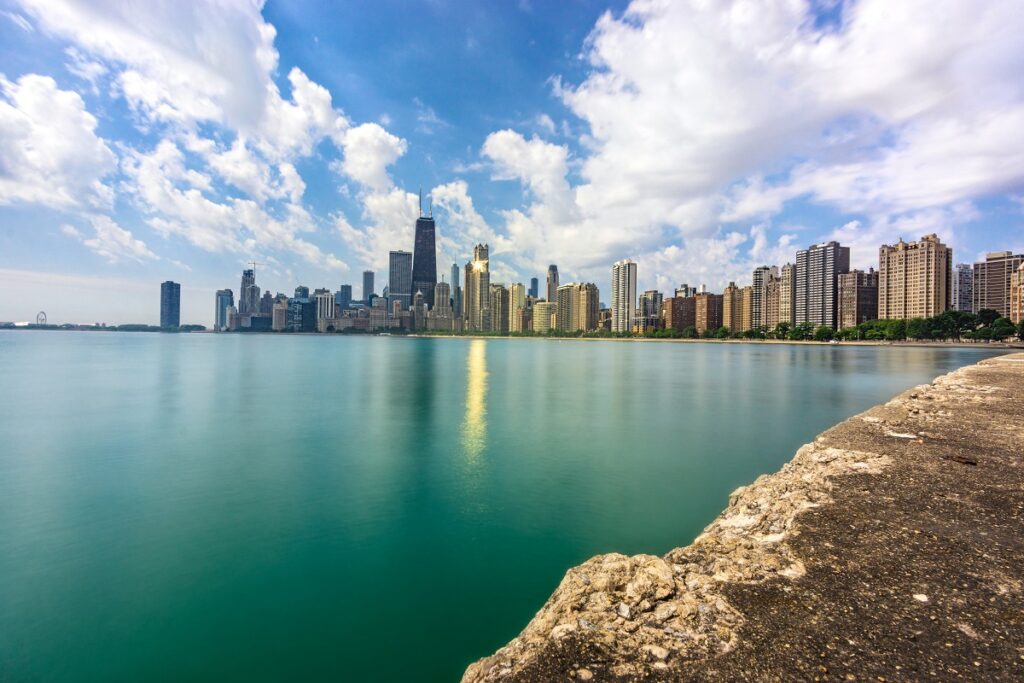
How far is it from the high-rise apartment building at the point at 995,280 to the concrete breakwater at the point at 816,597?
234752 mm

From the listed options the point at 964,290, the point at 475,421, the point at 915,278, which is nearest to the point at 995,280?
the point at 964,290

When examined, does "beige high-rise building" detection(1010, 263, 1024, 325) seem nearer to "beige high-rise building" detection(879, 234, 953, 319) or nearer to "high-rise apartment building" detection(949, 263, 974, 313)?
"beige high-rise building" detection(879, 234, 953, 319)

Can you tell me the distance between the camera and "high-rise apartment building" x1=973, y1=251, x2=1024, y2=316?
175 meters

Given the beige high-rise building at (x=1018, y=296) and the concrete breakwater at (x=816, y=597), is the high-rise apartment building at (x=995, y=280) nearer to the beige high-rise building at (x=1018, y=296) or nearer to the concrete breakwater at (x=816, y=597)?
the beige high-rise building at (x=1018, y=296)

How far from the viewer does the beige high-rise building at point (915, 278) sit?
6186 inches

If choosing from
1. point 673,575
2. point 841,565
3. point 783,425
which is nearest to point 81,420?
point 673,575

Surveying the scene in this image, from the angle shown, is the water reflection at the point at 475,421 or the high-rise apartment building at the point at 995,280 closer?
the water reflection at the point at 475,421

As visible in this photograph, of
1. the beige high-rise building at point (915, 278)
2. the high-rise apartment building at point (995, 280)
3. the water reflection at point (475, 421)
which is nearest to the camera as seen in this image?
the water reflection at point (475, 421)

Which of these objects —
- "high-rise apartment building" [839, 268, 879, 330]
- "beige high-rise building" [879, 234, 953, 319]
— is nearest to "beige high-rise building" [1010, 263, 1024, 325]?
"beige high-rise building" [879, 234, 953, 319]

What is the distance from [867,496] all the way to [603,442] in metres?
14.0

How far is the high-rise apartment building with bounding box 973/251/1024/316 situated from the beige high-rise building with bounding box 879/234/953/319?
102 ft

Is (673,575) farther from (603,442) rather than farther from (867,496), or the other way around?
(603,442)

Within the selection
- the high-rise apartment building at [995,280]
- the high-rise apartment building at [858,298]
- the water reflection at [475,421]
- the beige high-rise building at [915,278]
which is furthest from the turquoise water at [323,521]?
the high-rise apartment building at [995,280]

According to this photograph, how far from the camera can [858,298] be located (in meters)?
183
